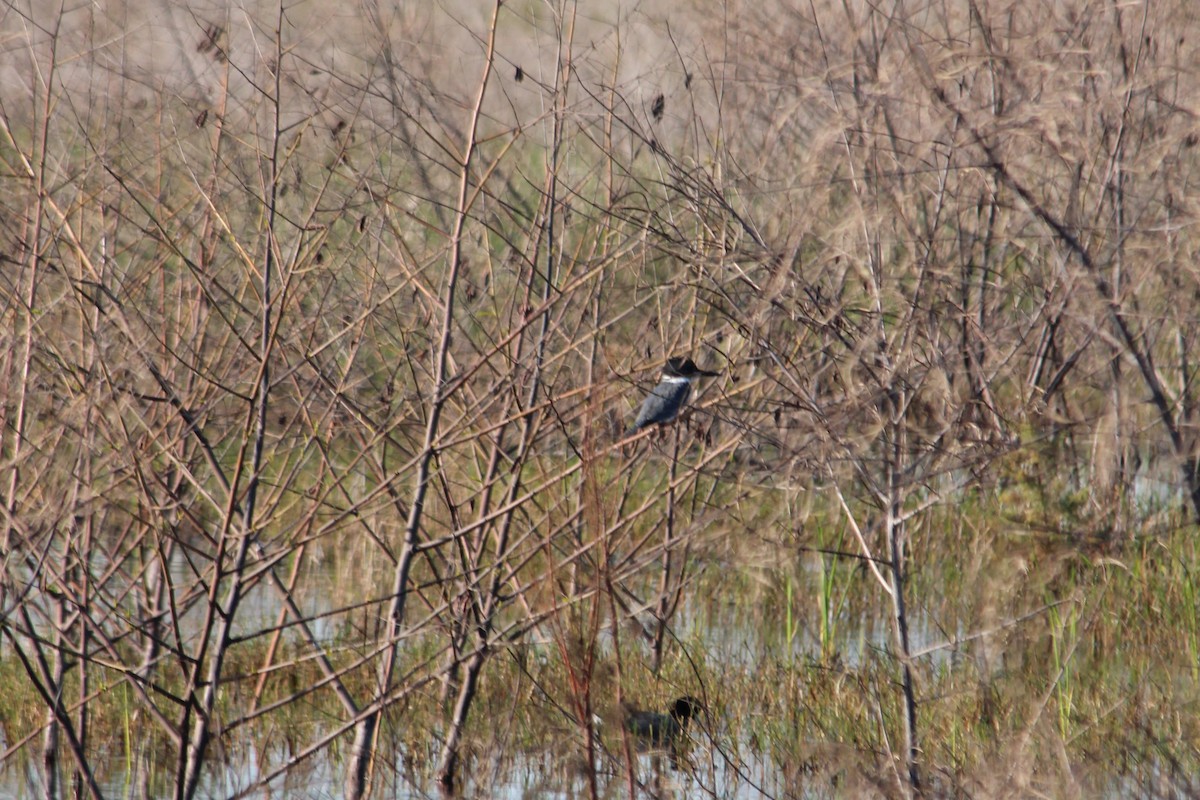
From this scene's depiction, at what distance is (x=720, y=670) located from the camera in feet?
19.2

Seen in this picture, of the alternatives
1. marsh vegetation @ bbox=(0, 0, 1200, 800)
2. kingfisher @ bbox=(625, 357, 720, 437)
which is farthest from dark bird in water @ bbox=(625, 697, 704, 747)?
kingfisher @ bbox=(625, 357, 720, 437)

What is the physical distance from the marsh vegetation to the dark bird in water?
0.26 ft

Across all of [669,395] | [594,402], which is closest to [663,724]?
[669,395]

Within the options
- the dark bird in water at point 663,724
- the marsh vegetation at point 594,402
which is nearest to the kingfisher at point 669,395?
the marsh vegetation at point 594,402

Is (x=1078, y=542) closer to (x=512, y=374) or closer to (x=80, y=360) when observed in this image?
(x=512, y=374)

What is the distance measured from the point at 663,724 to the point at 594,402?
6.09 ft

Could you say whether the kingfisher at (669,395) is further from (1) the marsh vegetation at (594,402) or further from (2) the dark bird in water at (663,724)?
(2) the dark bird in water at (663,724)

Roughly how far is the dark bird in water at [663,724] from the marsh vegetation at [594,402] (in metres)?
0.08

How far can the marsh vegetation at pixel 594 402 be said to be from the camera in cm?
357

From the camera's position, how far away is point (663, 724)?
5016 millimetres

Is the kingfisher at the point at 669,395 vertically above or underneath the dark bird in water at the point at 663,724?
above

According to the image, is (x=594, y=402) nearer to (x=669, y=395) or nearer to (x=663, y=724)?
(x=669, y=395)

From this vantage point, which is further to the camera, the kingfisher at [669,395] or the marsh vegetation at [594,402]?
the kingfisher at [669,395]

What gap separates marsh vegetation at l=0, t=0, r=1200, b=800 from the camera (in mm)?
3570
